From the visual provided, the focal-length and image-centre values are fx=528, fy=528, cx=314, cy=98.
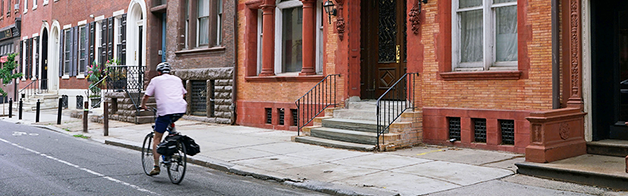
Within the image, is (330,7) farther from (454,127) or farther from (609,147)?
(609,147)

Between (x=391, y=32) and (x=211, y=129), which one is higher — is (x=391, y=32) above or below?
above

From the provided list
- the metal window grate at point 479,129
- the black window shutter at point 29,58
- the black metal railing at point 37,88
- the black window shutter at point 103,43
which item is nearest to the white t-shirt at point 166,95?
the metal window grate at point 479,129

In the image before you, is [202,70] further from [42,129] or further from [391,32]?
[391,32]

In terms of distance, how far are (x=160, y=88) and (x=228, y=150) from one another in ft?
12.1

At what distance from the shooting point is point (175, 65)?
19.8 m

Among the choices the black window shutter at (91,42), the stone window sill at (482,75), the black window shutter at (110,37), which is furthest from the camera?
the black window shutter at (91,42)

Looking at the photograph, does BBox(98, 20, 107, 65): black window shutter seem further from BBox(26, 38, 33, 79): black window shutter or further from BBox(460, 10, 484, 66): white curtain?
BBox(460, 10, 484, 66): white curtain

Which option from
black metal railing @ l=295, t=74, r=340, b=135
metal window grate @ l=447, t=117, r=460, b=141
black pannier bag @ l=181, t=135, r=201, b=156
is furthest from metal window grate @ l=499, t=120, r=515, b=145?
black pannier bag @ l=181, t=135, r=201, b=156

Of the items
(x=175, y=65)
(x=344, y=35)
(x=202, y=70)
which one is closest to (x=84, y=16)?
(x=175, y=65)

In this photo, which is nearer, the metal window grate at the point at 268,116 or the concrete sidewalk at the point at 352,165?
the concrete sidewalk at the point at 352,165

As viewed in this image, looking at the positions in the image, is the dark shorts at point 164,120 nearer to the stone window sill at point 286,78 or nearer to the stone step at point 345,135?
the stone step at point 345,135

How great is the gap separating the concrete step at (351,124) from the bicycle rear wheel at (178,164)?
4.99 meters

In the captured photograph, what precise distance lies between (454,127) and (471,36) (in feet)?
6.41

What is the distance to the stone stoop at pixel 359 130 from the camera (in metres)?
10.9
